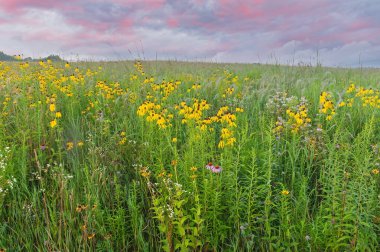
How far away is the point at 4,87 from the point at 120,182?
420cm

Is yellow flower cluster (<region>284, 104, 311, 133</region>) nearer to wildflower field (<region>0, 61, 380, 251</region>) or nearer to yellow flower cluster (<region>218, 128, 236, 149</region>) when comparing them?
wildflower field (<region>0, 61, 380, 251</region>)

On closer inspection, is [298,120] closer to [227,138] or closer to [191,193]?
[227,138]

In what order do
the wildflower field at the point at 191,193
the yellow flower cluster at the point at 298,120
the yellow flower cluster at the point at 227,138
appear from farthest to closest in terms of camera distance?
the yellow flower cluster at the point at 298,120 < the yellow flower cluster at the point at 227,138 < the wildflower field at the point at 191,193

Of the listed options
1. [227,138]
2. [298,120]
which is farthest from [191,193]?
[298,120]

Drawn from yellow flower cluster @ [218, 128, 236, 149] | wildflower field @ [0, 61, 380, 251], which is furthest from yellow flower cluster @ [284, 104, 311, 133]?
yellow flower cluster @ [218, 128, 236, 149]

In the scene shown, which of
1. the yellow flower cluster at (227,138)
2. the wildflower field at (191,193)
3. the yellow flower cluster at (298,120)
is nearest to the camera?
the wildflower field at (191,193)

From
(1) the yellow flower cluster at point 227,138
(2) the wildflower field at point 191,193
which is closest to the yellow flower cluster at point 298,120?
(2) the wildflower field at point 191,193

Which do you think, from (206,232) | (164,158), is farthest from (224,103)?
(206,232)

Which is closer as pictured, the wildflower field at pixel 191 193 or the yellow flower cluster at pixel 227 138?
the wildflower field at pixel 191 193

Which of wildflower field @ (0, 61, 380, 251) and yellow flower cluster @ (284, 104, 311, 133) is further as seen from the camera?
yellow flower cluster @ (284, 104, 311, 133)

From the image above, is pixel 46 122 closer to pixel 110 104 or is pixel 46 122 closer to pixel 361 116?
pixel 110 104

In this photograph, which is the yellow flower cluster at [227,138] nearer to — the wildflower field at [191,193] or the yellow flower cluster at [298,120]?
the wildflower field at [191,193]

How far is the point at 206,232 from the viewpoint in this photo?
2.86m

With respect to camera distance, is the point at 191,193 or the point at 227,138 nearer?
the point at 191,193
